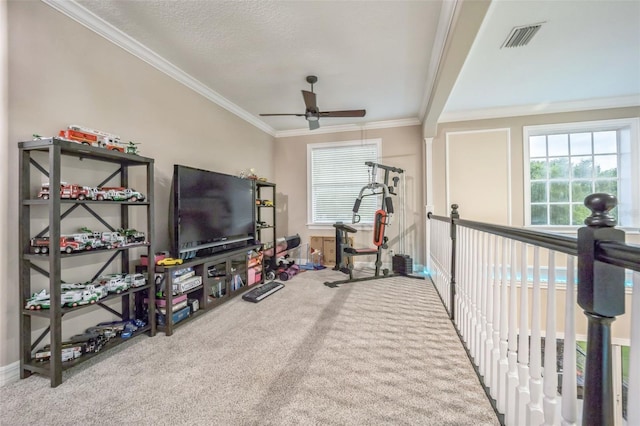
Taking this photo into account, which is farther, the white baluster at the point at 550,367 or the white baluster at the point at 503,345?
the white baluster at the point at 503,345

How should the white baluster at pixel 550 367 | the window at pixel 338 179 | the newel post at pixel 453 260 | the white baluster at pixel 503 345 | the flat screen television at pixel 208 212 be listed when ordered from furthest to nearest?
the window at pixel 338 179 < the flat screen television at pixel 208 212 < the newel post at pixel 453 260 < the white baluster at pixel 503 345 < the white baluster at pixel 550 367

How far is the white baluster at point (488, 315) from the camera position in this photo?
1.51 m

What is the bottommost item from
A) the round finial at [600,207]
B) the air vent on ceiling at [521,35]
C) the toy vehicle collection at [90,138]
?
the round finial at [600,207]

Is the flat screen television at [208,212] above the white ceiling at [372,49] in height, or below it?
below

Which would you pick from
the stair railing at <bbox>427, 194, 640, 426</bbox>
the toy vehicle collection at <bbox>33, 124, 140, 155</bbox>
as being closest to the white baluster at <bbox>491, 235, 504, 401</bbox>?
the stair railing at <bbox>427, 194, 640, 426</bbox>

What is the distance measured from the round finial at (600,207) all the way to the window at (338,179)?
14.1ft

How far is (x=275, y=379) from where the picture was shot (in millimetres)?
1691

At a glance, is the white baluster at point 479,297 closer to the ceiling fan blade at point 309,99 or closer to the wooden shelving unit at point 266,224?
the ceiling fan blade at point 309,99

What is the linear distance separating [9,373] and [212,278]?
1.49 metres

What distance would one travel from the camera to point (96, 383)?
5.49 feet

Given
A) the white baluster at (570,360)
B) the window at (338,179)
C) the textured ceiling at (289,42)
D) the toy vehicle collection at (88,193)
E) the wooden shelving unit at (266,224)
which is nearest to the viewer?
the white baluster at (570,360)

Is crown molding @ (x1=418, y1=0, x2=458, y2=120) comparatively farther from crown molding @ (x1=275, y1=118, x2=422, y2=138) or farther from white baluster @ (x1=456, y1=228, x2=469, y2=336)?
white baluster @ (x1=456, y1=228, x2=469, y2=336)

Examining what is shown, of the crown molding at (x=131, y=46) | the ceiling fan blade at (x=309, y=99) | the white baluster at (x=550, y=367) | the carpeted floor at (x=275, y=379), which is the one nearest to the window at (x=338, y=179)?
the crown molding at (x=131, y=46)

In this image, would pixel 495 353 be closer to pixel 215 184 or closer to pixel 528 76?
pixel 215 184
